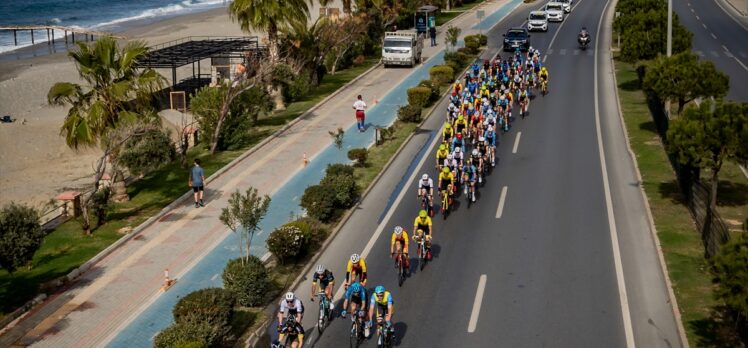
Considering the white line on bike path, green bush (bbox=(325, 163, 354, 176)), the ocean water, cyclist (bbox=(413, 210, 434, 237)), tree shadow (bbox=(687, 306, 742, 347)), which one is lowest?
tree shadow (bbox=(687, 306, 742, 347))

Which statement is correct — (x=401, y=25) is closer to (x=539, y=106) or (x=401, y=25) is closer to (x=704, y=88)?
(x=539, y=106)

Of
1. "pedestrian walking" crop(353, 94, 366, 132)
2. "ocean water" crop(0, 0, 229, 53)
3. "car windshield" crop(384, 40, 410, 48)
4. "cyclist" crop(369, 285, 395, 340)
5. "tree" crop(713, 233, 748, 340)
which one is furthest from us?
"ocean water" crop(0, 0, 229, 53)

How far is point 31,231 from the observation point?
22.2 meters

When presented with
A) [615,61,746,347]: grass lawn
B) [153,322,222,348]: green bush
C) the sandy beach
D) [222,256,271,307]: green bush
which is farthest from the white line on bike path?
the sandy beach

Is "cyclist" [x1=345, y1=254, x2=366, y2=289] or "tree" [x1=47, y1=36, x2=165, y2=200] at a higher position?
"tree" [x1=47, y1=36, x2=165, y2=200]

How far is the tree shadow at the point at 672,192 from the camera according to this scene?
27.9 meters

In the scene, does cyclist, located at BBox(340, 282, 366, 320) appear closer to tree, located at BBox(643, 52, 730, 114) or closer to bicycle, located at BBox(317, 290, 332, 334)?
bicycle, located at BBox(317, 290, 332, 334)

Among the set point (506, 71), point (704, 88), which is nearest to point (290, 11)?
point (506, 71)

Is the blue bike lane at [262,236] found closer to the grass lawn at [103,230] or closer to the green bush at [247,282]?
the green bush at [247,282]

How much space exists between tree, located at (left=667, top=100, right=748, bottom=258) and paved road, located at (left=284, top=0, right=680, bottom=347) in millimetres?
2528

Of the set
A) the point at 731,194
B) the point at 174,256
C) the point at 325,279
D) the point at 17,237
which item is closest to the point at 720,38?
the point at 731,194

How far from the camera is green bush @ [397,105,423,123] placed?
132 ft

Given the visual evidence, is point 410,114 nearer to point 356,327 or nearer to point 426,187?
point 426,187

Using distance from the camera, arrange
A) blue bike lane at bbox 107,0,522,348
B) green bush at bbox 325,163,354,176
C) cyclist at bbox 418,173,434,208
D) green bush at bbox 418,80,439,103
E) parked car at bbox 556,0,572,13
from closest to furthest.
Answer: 1. blue bike lane at bbox 107,0,522,348
2. cyclist at bbox 418,173,434,208
3. green bush at bbox 325,163,354,176
4. green bush at bbox 418,80,439,103
5. parked car at bbox 556,0,572,13
